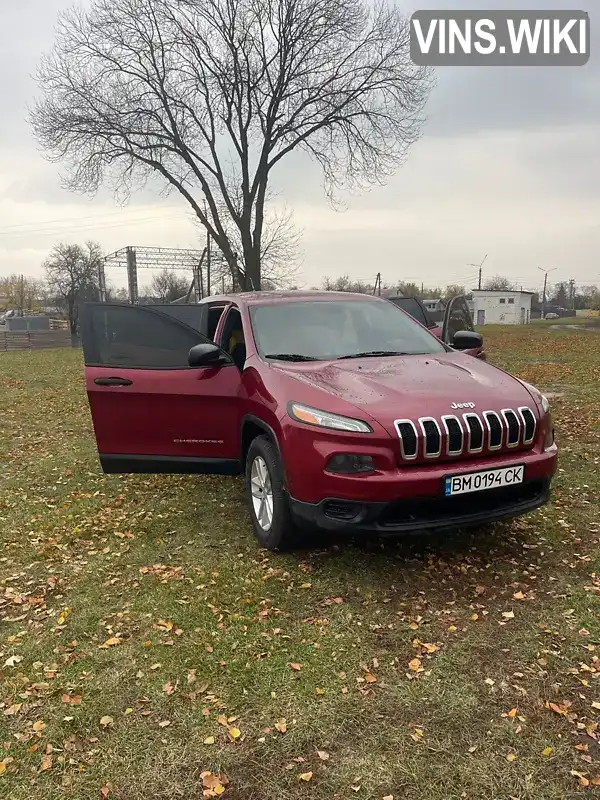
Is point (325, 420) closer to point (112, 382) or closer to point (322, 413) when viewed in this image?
point (322, 413)

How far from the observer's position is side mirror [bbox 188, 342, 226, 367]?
4.40 metres

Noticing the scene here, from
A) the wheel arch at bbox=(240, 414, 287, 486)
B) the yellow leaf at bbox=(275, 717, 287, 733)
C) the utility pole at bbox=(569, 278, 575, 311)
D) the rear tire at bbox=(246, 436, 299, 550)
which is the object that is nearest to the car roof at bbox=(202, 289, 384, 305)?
the wheel arch at bbox=(240, 414, 287, 486)

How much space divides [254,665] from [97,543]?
2141 millimetres

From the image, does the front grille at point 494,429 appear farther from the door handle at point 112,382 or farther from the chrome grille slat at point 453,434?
the door handle at point 112,382

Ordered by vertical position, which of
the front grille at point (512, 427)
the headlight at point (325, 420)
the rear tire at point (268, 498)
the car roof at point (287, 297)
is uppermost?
the car roof at point (287, 297)

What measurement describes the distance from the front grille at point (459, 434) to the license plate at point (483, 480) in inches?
4.9

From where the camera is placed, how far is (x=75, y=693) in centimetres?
278

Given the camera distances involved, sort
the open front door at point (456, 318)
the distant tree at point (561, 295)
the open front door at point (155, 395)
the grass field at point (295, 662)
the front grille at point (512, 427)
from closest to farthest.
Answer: the grass field at point (295, 662), the front grille at point (512, 427), the open front door at point (155, 395), the open front door at point (456, 318), the distant tree at point (561, 295)

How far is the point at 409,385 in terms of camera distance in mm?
3678

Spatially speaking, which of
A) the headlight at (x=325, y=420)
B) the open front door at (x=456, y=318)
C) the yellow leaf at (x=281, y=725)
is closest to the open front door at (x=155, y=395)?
the headlight at (x=325, y=420)

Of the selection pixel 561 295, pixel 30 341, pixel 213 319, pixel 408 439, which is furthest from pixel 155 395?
pixel 561 295

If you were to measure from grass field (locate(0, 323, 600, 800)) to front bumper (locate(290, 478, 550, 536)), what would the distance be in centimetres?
44

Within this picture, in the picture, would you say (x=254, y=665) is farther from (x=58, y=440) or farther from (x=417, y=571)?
(x=58, y=440)

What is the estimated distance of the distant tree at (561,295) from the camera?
101519mm
